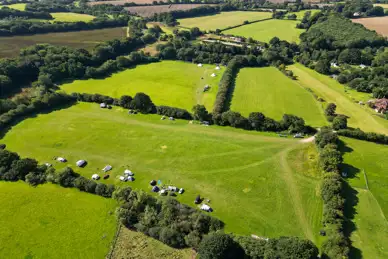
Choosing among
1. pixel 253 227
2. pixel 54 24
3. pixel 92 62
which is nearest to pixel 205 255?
pixel 253 227

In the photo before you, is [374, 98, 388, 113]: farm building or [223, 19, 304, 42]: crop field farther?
[223, 19, 304, 42]: crop field

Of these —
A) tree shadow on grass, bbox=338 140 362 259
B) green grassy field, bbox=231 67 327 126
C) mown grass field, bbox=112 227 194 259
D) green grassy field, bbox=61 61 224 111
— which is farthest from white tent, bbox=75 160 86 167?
tree shadow on grass, bbox=338 140 362 259

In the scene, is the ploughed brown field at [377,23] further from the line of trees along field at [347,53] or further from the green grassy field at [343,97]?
the green grassy field at [343,97]

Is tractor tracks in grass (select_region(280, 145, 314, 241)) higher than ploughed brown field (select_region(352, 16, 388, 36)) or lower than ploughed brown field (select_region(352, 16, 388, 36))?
lower

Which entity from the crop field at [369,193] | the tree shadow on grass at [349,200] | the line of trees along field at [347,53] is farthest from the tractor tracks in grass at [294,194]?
the line of trees along field at [347,53]

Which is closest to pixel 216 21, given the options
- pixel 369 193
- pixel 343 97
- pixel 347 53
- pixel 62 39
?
pixel 347 53

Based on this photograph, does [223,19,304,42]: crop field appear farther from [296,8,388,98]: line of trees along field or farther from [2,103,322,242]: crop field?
[2,103,322,242]: crop field

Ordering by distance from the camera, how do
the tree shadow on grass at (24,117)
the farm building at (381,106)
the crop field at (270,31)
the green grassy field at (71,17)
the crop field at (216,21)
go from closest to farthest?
the tree shadow on grass at (24,117), the farm building at (381,106), the crop field at (270,31), the green grassy field at (71,17), the crop field at (216,21)
